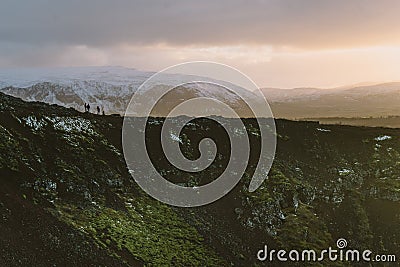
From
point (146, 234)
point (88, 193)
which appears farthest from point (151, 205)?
point (88, 193)

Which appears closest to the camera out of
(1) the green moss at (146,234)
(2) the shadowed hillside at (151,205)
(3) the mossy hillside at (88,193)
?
(2) the shadowed hillside at (151,205)

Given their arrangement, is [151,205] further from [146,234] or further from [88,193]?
[88,193]

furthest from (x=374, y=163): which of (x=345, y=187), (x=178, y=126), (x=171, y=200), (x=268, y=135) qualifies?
(x=171, y=200)

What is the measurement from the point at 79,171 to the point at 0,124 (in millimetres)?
9956

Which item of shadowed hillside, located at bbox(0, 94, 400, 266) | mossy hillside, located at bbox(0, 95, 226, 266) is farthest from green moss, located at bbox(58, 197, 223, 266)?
shadowed hillside, located at bbox(0, 94, 400, 266)

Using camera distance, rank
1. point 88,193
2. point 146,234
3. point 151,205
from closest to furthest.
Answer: point 146,234 < point 88,193 < point 151,205

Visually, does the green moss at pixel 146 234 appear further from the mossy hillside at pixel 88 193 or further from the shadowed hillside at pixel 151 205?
the shadowed hillside at pixel 151 205

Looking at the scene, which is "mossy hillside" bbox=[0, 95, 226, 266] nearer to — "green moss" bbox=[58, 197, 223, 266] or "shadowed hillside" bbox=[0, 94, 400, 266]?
"green moss" bbox=[58, 197, 223, 266]

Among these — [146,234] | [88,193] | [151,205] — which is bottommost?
[146,234]

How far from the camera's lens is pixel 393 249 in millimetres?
45469

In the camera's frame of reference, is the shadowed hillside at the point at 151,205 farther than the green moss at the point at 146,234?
No

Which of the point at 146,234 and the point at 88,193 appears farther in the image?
the point at 88,193

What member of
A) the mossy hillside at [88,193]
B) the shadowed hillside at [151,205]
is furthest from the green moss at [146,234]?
the shadowed hillside at [151,205]

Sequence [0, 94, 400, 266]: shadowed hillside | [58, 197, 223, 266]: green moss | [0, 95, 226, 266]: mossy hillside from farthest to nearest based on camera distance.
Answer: [0, 95, 226, 266]: mossy hillside
[58, 197, 223, 266]: green moss
[0, 94, 400, 266]: shadowed hillside
